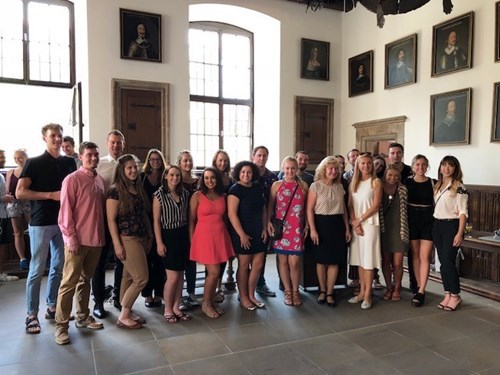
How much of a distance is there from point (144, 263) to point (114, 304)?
2.96 feet

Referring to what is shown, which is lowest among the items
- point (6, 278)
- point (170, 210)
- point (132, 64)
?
point (6, 278)

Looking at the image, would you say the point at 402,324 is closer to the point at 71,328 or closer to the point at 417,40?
the point at 71,328

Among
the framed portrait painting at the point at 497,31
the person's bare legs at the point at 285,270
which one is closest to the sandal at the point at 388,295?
the person's bare legs at the point at 285,270

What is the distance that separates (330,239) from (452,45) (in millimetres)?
3949

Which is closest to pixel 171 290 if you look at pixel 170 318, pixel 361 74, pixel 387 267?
pixel 170 318

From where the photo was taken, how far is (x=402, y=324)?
3434mm

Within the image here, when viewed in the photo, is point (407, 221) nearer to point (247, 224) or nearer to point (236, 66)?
point (247, 224)

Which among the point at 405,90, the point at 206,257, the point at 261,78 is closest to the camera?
the point at 206,257

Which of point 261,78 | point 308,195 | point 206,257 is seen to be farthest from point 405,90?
point 206,257

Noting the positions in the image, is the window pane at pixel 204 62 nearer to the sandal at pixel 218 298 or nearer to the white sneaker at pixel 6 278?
the white sneaker at pixel 6 278

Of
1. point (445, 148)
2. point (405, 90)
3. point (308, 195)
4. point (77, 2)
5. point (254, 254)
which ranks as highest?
point (77, 2)

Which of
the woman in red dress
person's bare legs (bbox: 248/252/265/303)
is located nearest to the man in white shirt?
the woman in red dress

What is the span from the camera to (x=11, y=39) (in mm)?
6609

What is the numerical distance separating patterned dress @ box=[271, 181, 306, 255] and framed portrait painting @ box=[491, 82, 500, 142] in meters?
3.27
